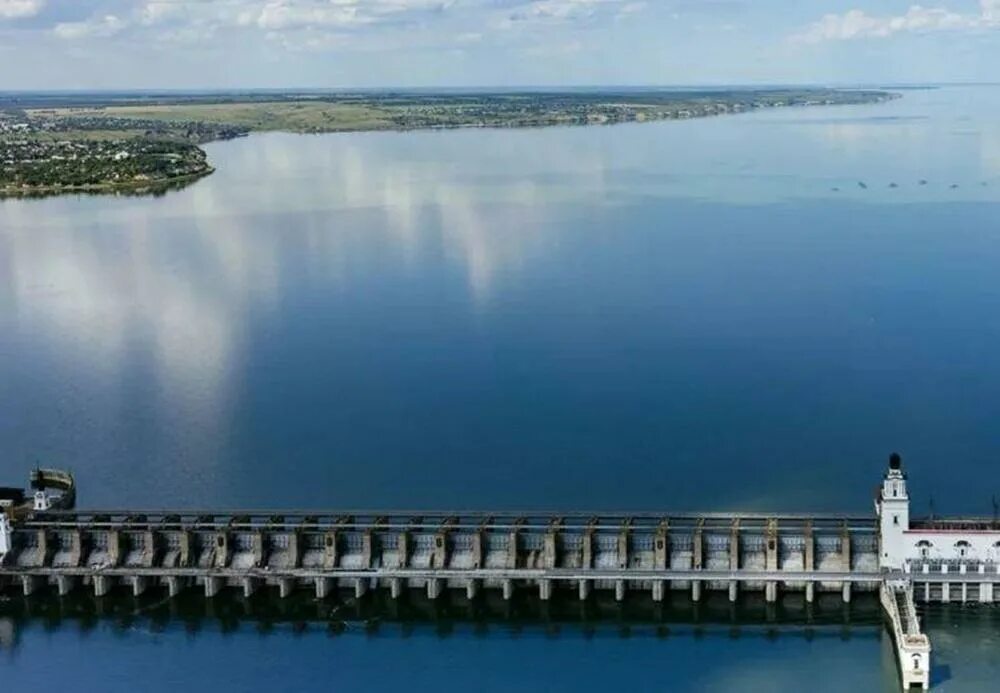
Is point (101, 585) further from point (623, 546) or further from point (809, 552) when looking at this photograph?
point (809, 552)

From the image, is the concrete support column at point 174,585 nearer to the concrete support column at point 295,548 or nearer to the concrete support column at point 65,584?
the concrete support column at point 65,584

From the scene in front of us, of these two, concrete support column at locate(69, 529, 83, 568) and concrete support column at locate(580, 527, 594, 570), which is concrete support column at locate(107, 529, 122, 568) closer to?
concrete support column at locate(69, 529, 83, 568)

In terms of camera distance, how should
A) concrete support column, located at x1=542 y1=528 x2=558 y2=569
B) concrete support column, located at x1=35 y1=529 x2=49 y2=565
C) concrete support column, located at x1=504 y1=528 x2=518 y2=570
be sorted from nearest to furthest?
concrete support column, located at x1=542 y1=528 x2=558 y2=569 → concrete support column, located at x1=504 y1=528 x2=518 y2=570 → concrete support column, located at x1=35 y1=529 x2=49 y2=565

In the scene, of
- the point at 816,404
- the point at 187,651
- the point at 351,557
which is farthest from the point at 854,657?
the point at 816,404

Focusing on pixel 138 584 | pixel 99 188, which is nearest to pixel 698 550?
pixel 138 584

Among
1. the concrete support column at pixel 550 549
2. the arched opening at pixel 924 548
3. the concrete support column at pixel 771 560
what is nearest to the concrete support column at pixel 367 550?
the concrete support column at pixel 550 549

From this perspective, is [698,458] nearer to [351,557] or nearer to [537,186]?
[351,557]

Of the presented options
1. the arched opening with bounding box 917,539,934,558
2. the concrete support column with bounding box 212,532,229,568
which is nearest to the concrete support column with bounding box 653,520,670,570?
the arched opening with bounding box 917,539,934,558
